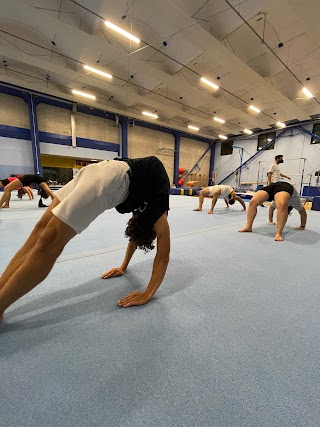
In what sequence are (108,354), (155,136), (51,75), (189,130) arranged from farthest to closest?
(189,130) < (155,136) < (51,75) < (108,354)

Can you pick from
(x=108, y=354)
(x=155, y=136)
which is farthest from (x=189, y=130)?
(x=108, y=354)

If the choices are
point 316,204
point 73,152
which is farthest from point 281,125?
point 73,152

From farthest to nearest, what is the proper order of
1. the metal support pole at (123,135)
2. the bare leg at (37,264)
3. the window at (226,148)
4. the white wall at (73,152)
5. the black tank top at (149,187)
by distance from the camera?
1. the window at (226,148)
2. the metal support pole at (123,135)
3. the white wall at (73,152)
4. the black tank top at (149,187)
5. the bare leg at (37,264)

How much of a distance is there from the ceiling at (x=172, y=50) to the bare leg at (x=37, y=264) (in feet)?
20.6

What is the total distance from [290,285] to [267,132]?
1577 centimetres

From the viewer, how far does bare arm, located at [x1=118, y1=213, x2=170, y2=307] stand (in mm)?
1097

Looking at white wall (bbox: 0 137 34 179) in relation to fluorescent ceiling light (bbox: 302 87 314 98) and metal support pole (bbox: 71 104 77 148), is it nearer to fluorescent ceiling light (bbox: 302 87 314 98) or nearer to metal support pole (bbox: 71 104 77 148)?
metal support pole (bbox: 71 104 77 148)

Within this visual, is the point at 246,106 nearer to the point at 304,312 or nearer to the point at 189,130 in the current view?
the point at 189,130

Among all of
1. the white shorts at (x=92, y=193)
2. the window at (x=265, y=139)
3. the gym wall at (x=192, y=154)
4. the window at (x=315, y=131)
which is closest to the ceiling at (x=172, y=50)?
the window at (x=315, y=131)

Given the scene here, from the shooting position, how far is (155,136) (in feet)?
45.7

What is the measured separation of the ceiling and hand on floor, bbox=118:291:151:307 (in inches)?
252

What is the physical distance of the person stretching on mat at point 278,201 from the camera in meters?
2.67

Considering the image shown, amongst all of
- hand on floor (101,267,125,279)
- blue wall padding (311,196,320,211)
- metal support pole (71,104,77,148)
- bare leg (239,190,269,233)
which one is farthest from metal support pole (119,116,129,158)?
hand on floor (101,267,125,279)

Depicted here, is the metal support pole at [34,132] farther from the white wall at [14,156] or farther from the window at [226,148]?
the window at [226,148]
